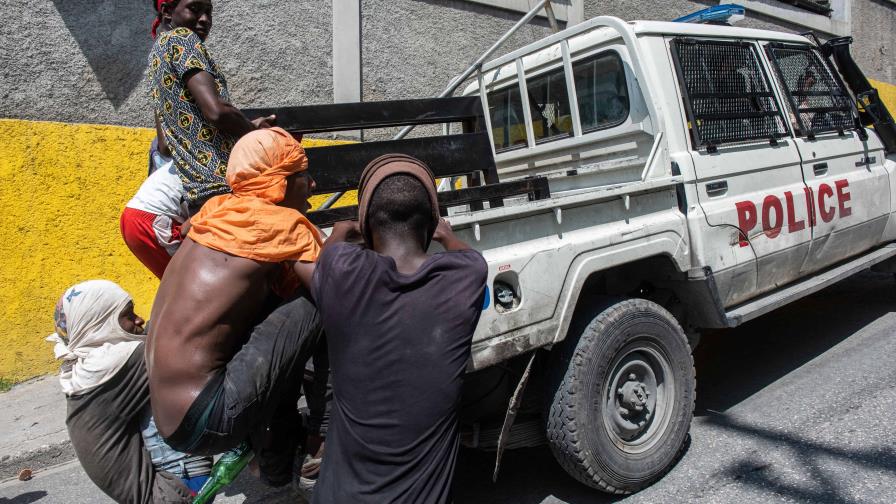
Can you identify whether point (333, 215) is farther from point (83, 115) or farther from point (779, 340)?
point (779, 340)

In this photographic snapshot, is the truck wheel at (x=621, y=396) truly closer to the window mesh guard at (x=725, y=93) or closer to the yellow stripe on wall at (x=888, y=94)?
the window mesh guard at (x=725, y=93)

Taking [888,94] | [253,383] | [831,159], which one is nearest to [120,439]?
[253,383]

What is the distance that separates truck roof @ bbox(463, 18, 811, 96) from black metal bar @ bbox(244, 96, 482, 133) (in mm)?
897

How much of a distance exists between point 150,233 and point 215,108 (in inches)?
26.5

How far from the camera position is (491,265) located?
2.49 m

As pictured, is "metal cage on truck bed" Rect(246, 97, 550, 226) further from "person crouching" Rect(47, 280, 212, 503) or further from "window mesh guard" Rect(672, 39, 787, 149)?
"window mesh guard" Rect(672, 39, 787, 149)

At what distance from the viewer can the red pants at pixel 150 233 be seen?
113 inches

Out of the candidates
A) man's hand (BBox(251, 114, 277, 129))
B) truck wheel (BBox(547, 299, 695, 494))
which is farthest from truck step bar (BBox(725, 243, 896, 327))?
man's hand (BBox(251, 114, 277, 129))

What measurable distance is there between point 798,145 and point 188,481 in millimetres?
3814

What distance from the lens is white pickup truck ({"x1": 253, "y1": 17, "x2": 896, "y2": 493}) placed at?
8.81 ft

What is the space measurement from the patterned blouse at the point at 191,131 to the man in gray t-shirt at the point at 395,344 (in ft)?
3.67

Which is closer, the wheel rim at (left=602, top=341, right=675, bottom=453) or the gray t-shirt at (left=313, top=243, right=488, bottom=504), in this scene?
the gray t-shirt at (left=313, top=243, right=488, bottom=504)

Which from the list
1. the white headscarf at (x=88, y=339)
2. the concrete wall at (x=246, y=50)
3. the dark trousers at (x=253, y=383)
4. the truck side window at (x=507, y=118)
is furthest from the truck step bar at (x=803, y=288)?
the concrete wall at (x=246, y=50)

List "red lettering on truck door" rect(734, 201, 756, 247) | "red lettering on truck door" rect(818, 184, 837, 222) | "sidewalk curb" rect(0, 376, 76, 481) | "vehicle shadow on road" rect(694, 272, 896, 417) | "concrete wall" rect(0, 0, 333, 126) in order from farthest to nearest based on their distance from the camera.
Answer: "concrete wall" rect(0, 0, 333, 126) < "vehicle shadow on road" rect(694, 272, 896, 417) < "red lettering on truck door" rect(818, 184, 837, 222) < "sidewalk curb" rect(0, 376, 76, 481) < "red lettering on truck door" rect(734, 201, 756, 247)
